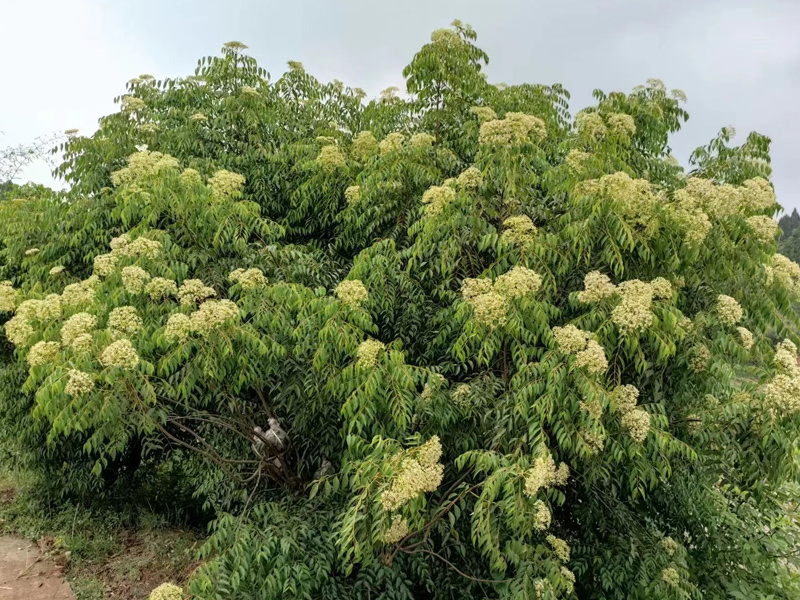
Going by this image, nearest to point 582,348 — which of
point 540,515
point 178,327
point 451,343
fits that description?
point 540,515

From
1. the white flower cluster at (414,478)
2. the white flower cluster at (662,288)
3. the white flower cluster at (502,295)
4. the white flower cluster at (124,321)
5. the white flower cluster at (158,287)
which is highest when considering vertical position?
the white flower cluster at (662,288)

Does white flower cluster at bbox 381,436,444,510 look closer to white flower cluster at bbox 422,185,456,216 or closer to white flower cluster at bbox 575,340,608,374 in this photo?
white flower cluster at bbox 575,340,608,374

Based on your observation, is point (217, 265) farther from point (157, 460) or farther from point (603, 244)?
point (157, 460)

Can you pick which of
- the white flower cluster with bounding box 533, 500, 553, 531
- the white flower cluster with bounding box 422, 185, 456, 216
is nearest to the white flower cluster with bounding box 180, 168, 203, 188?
the white flower cluster with bounding box 422, 185, 456, 216

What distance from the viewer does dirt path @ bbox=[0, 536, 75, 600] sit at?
6.28 m

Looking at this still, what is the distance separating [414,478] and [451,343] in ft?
5.87

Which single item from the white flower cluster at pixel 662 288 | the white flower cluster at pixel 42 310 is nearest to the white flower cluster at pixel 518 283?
the white flower cluster at pixel 662 288

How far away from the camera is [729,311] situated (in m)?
3.81

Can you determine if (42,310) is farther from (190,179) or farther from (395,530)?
(395,530)

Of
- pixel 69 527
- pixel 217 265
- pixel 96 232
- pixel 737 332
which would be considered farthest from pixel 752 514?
pixel 69 527

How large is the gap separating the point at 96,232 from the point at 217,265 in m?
1.61

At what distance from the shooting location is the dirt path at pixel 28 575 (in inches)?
247

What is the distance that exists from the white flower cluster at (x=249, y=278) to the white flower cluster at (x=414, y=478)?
1.82 m

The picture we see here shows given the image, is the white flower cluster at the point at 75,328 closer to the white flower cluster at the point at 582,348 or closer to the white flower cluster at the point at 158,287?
the white flower cluster at the point at 158,287
